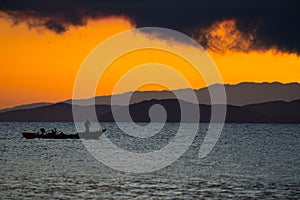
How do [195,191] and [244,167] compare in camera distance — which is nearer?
[195,191]

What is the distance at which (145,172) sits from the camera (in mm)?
65438

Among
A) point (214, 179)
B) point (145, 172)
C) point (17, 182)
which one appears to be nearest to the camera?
point (17, 182)

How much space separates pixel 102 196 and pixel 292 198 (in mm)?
13807

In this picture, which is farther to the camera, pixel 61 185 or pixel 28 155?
pixel 28 155

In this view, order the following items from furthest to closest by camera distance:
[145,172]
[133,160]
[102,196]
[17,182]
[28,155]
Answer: [28,155]
[133,160]
[145,172]
[17,182]
[102,196]

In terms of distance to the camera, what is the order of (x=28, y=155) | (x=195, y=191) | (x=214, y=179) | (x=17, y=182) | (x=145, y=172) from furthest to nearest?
(x=28, y=155) → (x=145, y=172) → (x=214, y=179) → (x=17, y=182) → (x=195, y=191)

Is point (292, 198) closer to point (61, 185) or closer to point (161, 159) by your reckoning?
point (61, 185)

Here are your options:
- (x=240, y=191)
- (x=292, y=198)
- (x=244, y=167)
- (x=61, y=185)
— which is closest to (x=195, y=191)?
(x=240, y=191)

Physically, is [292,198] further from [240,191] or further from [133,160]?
[133,160]

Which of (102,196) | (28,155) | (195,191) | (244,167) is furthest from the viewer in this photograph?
(28,155)

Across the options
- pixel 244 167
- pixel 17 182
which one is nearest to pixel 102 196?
pixel 17 182

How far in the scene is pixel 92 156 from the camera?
288 feet

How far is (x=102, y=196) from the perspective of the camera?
157 ft

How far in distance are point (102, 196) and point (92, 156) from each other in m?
40.0
